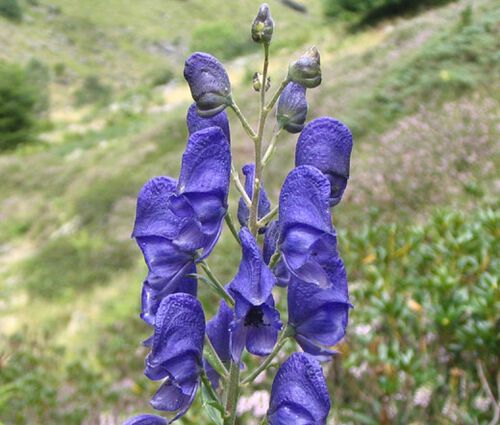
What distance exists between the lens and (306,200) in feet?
3.54

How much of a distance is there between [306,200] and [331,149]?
6.9 inches

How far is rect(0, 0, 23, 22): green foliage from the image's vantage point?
51031 mm

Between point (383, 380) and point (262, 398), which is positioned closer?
point (383, 380)

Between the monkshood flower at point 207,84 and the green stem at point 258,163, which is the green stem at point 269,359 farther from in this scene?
the monkshood flower at point 207,84

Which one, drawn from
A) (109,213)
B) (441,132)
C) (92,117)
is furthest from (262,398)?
(92,117)

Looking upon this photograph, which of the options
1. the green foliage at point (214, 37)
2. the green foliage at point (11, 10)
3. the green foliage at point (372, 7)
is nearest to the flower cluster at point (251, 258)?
the green foliage at point (372, 7)

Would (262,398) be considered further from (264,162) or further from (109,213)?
(109,213)

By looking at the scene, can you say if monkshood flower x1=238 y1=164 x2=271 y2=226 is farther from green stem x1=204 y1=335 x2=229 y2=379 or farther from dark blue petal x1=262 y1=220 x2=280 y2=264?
green stem x1=204 y1=335 x2=229 y2=379

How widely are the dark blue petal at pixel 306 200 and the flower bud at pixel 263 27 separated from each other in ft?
0.95

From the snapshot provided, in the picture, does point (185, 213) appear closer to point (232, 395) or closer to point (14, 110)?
→ point (232, 395)

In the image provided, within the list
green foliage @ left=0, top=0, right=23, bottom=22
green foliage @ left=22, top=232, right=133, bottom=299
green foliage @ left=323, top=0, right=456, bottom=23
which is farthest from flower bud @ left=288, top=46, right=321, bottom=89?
green foliage @ left=0, top=0, right=23, bottom=22

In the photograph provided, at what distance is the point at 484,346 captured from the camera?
7.23ft

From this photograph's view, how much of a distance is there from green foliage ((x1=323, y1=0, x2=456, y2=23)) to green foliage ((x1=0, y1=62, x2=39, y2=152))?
14.1m

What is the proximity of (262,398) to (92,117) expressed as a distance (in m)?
29.0
